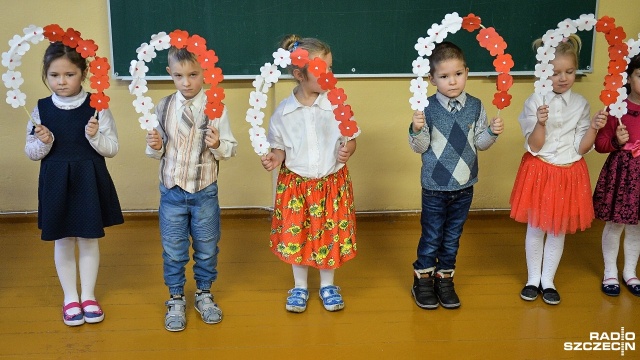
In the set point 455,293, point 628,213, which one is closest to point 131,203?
point 455,293

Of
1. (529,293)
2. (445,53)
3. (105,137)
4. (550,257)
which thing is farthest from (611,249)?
(105,137)

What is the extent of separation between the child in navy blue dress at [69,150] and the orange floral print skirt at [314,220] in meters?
0.72

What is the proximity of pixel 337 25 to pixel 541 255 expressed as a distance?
64.1 inches

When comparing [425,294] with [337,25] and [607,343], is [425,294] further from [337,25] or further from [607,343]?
[337,25]

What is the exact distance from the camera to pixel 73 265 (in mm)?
2928

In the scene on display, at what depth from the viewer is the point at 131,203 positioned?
4141 mm

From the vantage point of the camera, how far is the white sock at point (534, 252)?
3101 millimetres

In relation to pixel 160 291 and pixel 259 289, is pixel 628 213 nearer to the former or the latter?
pixel 259 289

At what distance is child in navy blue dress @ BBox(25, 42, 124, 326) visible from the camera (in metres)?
2.65

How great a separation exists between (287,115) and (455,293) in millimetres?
1088

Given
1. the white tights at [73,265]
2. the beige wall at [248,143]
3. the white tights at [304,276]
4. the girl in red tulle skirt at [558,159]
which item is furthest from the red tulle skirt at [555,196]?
the white tights at [73,265]

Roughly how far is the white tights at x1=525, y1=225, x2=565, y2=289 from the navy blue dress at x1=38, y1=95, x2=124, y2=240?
1.85 metres

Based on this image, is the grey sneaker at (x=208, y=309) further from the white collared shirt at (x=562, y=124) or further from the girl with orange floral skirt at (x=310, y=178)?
the white collared shirt at (x=562, y=124)

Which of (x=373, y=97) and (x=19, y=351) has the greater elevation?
(x=373, y=97)
